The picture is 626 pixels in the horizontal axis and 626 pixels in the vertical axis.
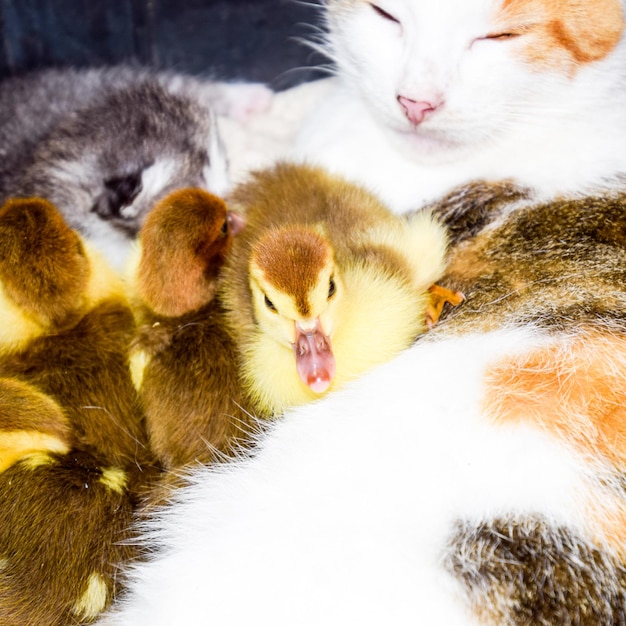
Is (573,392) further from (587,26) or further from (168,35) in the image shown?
(168,35)

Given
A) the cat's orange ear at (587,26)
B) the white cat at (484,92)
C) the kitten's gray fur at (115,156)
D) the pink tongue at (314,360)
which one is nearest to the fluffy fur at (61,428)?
the pink tongue at (314,360)

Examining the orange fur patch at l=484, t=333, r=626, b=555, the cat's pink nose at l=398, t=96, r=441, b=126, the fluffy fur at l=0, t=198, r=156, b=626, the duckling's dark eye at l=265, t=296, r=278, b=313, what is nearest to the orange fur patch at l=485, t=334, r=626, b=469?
the orange fur patch at l=484, t=333, r=626, b=555

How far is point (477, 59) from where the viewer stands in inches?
53.2

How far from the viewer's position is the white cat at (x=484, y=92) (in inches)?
52.7

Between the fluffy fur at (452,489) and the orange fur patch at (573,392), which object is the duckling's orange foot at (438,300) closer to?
the fluffy fur at (452,489)

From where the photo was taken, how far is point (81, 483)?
4.08 ft

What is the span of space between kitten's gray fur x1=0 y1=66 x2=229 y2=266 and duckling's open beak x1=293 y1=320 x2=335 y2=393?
854 mm

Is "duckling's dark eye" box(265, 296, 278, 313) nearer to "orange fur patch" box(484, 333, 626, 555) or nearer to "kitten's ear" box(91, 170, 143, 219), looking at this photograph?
"orange fur patch" box(484, 333, 626, 555)

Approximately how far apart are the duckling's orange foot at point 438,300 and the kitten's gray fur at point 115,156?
0.82m

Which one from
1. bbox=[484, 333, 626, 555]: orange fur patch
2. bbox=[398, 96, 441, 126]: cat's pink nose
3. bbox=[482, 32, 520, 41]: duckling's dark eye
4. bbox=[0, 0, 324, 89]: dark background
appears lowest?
bbox=[0, 0, 324, 89]: dark background

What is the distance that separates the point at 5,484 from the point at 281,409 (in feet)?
1.42

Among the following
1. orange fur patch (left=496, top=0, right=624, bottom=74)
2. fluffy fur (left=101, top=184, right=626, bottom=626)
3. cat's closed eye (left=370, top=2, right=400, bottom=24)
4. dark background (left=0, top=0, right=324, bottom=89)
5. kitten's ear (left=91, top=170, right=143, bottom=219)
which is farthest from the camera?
dark background (left=0, top=0, right=324, bottom=89)

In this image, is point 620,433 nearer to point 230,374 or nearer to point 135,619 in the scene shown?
point 230,374

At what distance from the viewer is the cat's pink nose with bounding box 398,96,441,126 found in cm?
138
